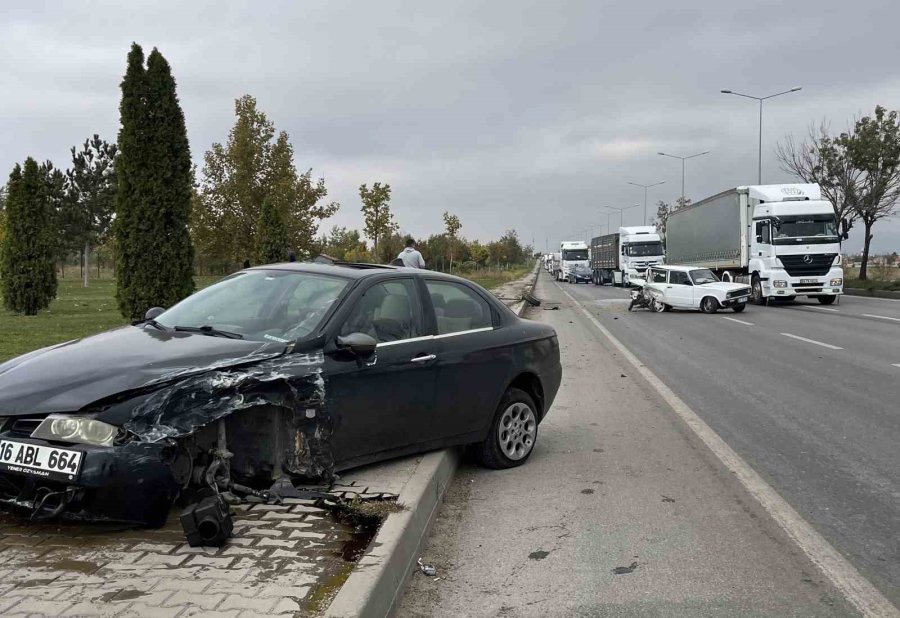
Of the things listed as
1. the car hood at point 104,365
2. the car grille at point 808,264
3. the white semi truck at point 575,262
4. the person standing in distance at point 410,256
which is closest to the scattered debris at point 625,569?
the car hood at point 104,365

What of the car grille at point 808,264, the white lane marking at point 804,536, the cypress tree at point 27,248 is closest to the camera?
the white lane marking at point 804,536

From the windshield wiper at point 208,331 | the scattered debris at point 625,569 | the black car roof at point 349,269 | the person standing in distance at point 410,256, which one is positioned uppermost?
the person standing in distance at point 410,256

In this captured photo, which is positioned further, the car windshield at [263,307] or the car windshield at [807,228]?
the car windshield at [807,228]

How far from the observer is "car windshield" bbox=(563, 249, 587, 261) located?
71.4 metres

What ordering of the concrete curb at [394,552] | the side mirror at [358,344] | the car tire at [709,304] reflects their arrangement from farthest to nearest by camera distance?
1. the car tire at [709,304]
2. the side mirror at [358,344]
3. the concrete curb at [394,552]

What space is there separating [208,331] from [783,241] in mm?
25267

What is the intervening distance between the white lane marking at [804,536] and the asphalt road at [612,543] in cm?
8

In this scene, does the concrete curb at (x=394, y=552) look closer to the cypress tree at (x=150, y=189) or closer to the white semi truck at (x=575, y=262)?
the cypress tree at (x=150, y=189)

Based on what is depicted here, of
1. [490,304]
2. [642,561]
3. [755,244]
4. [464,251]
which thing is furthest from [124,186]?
[464,251]

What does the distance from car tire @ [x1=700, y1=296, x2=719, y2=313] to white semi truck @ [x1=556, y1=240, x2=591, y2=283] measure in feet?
143

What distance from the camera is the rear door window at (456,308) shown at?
220 inches

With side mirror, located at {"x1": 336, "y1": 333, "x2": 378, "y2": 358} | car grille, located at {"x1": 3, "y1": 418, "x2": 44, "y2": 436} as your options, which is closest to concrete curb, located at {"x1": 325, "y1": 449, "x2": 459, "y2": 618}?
side mirror, located at {"x1": 336, "y1": 333, "x2": 378, "y2": 358}

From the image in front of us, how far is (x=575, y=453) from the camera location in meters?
6.64

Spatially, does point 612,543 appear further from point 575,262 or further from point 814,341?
point 575,262
